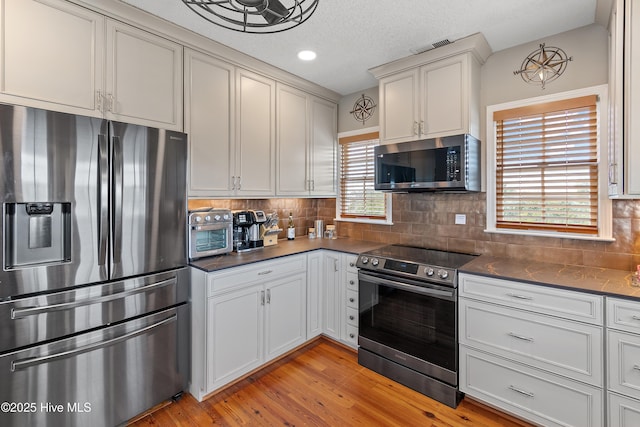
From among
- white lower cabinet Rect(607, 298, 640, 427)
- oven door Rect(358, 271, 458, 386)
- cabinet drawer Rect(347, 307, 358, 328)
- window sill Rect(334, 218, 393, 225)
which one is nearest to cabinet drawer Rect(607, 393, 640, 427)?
white lower cabinet Rect(607, 298, 640, 427)

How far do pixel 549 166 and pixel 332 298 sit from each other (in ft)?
6.98

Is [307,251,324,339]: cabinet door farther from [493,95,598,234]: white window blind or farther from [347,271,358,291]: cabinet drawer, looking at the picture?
[493,95,598,234]: white window blind

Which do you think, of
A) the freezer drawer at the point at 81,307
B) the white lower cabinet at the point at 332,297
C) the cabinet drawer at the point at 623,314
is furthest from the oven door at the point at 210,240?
the cabinet drawer at the point at 623,314

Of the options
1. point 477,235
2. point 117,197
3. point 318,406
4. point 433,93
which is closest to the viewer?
point 117,197

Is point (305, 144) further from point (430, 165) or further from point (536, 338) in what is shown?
point (536, 338)

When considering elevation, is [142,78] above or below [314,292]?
above

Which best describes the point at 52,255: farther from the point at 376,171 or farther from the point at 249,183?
the point at 376,171

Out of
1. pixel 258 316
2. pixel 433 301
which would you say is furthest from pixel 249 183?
pixel 433 301

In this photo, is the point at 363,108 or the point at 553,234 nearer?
the point at 553,234

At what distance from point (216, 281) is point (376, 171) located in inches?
66.1

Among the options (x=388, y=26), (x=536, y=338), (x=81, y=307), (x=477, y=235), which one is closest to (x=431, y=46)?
(x=388, y=26)

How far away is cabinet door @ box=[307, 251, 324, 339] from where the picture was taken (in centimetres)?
298

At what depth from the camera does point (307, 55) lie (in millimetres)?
2676

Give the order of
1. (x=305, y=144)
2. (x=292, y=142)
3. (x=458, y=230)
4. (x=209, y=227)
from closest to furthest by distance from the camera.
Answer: (x=209, y=227)
(x=458, y=230)
(x=292, y=142)
(x=305, y=144)
